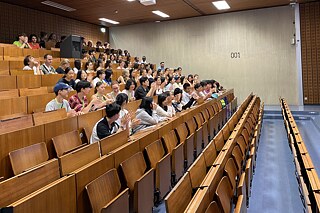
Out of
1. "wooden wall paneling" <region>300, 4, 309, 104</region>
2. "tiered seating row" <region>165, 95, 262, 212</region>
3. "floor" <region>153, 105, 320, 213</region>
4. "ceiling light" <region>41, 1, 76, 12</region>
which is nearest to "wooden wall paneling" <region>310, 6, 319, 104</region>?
"wooden wall paneling" <region>300, 4, 309, 104</region>

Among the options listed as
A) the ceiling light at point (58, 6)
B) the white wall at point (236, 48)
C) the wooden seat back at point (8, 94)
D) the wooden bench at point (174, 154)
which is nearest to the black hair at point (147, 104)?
the wooden bench at point (174, 154)

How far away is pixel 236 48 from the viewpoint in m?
7.21

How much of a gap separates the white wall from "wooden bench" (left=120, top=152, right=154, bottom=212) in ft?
19.9

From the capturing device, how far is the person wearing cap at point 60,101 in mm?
2357

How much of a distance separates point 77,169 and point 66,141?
26.4 inches

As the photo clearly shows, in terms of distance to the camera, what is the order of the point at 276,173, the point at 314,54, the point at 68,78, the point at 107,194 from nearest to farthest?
the point at 107,194
the point at 276,173
the point at 68,78
the point at 314,54

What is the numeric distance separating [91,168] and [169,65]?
6896 millimetres

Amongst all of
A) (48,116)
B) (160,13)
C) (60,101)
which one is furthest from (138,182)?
(160,13)

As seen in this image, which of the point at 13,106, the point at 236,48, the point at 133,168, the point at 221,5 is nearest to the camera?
the point at 133,168

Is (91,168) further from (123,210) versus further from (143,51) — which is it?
(143,51)

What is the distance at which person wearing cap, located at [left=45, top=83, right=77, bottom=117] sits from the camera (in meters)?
2.36

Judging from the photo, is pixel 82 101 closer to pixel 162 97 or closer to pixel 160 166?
pixel 162 97

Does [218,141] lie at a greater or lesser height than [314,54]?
lesser

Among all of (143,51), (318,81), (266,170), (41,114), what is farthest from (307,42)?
(41,114)
